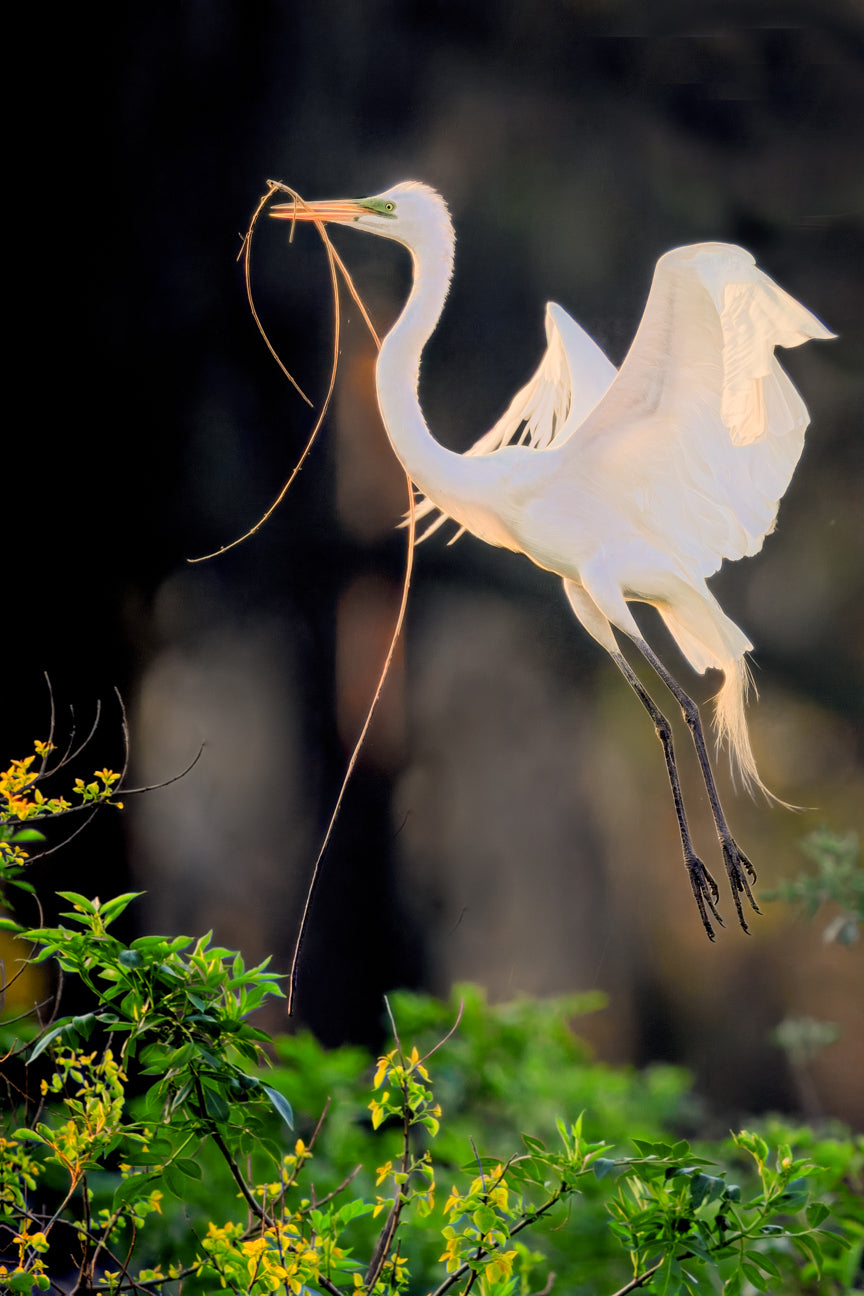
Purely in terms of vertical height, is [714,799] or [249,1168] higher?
[714,799]

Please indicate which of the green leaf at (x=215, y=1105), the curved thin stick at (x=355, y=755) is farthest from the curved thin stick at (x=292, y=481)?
the green leaf at (x=215, y=1105)

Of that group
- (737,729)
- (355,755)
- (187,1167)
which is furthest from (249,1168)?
(737,729)

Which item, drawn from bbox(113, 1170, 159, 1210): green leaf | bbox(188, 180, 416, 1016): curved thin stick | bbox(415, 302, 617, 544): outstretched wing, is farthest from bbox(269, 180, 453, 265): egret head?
bbox(113, 1170, 159, 1210): green leaf

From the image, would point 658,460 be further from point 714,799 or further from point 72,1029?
point 72,1029

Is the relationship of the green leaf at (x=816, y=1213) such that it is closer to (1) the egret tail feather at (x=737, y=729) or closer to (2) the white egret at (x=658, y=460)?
(2) the white egret at (x=658, y=460)

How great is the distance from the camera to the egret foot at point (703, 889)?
1698 mm

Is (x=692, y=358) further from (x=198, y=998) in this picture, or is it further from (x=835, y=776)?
(x=198, y=998)

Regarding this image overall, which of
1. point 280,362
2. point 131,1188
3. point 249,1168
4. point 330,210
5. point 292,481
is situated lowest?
point 249,1168

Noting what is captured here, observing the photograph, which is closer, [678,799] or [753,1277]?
[753,1277]

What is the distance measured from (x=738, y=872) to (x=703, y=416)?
698 mm

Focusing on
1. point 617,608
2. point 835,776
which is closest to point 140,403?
point 617,608

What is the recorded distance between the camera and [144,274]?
6.56 ft

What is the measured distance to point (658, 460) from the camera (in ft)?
5.43

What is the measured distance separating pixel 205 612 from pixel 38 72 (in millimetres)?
1012
